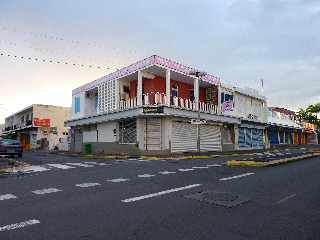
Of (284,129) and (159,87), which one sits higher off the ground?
(159,87)

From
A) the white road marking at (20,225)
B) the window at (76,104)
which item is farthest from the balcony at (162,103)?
the white road marking at (20,225)

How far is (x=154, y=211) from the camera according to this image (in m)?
5.60

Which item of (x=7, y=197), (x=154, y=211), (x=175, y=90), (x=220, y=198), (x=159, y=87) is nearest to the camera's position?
(x=154, y=211)

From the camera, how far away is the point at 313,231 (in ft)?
15.1

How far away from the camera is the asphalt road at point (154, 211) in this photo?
175 inches

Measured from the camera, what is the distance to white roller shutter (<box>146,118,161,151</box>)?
25.1 meters

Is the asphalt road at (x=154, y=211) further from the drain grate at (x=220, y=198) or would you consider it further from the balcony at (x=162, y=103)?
the balcony at (x=162, y=103)

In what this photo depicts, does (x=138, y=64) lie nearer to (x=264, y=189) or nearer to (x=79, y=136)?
(x=79, y=136)

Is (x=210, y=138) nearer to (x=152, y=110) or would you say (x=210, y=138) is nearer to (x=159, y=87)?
(x=159, y=87)

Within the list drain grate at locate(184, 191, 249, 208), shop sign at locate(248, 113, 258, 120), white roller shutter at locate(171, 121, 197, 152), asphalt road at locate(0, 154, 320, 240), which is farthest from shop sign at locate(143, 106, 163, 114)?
shop sign at locate(248, 113, 258, 120)

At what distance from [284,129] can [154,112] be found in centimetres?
3453

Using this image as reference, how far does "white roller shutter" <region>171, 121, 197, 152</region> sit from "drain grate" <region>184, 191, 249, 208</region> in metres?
18.1

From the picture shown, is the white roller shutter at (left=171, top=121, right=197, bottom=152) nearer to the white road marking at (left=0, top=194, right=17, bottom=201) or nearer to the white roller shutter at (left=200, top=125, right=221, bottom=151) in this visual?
the white roller shutter at (left=200, top=125, right=221, bottom=151)

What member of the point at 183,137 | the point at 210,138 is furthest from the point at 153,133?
the point at 210,138
